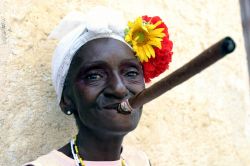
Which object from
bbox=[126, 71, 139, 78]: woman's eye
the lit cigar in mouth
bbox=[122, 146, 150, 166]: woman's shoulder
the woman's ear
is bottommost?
bbox=[122, 146, 150, 166]: woman's shoulder

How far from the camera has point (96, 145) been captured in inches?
75.1

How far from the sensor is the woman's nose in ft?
5.67

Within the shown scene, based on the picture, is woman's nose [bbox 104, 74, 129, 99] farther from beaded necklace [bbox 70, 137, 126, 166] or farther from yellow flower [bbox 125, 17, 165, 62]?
beaded necklace [bbox 70, 137, 126, 166]

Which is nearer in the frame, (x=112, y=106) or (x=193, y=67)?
(x=193, y=67)

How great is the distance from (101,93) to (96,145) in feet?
0.81

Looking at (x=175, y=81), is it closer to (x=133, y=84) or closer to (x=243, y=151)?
(x=133, y=84)

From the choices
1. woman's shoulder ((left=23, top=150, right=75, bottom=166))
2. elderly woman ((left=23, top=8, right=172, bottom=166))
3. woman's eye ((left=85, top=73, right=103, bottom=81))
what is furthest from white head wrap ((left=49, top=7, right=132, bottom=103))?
woman's shoulder ((left=23, top=150, right=75, bottom=166))

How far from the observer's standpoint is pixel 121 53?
6.07ft

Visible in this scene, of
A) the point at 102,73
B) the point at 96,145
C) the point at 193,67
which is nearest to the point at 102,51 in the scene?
the point at 102,73

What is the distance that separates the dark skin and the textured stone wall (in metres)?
0.29

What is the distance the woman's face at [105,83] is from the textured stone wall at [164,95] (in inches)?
15.0

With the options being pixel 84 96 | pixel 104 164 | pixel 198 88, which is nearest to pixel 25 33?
pixel 84 96

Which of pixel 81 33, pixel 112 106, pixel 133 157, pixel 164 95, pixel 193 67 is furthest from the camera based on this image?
pixel 164 95

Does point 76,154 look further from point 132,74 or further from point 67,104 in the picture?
point 132,74
